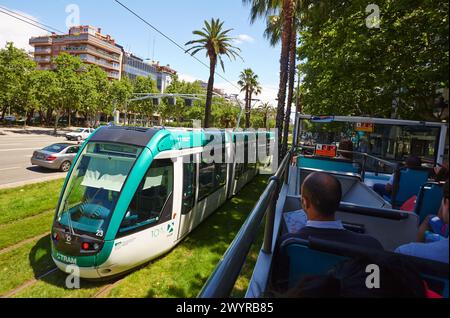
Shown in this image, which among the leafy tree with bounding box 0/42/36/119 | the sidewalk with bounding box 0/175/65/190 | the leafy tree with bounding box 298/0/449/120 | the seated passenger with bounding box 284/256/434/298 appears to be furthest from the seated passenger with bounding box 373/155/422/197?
the leafy tree with bounding box 0/42/36/119

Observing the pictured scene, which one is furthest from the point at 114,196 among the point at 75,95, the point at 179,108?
the point at 179,108

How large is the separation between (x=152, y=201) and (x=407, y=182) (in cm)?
503

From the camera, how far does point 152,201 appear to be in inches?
237

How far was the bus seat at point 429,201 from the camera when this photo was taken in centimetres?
347

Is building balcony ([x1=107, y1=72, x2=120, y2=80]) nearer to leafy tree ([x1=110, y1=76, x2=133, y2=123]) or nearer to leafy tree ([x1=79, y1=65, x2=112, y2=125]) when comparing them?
leafy tree ([x1=79, y1=65, x2=112, y2=125])

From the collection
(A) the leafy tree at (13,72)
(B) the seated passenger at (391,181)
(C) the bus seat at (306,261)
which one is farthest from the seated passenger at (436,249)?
(A) the leafy tree at (13,72)

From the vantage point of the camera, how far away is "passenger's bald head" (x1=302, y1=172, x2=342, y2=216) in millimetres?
2264

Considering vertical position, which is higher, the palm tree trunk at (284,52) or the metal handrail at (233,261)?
the palm tree trunk at (284,52)

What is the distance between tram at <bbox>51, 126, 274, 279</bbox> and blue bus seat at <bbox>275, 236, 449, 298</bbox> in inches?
167

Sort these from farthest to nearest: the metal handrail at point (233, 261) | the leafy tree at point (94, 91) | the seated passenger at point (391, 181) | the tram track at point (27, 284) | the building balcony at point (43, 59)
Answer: the building balcony at point (43, 59) < the leafy tree at point (94, 91) < the seated passenger at point (391, 181) < the tram track at point (27, 284) < the metal handrail at point (233, 261)

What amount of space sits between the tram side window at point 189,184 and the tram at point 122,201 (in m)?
0.02

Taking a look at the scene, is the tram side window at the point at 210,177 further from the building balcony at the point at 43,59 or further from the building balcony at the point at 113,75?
the building balcony at the point at 43,59
